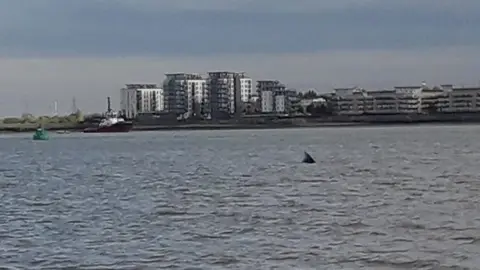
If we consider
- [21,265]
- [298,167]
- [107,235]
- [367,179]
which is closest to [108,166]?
[298,167]

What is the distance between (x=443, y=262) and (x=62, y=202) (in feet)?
59.8

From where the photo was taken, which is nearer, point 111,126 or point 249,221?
point 249,221

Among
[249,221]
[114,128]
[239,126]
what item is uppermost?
[249,221]

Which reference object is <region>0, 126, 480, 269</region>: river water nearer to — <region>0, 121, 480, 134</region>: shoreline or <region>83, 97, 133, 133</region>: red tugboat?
<region>83, 97, 133, 133</region>: red tugboat

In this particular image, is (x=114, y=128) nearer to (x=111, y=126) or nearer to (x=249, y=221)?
(x=111, y=126)

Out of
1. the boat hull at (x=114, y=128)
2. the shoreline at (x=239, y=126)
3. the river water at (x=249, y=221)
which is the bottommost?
the shoreline at (x=239, y=126)

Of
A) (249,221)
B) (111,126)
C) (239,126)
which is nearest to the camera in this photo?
(249,221)

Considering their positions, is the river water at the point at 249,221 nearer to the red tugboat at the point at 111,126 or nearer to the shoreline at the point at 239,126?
the red tugboat at the point at 111,126

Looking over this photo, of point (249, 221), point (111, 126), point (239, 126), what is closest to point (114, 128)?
point (111, 126)

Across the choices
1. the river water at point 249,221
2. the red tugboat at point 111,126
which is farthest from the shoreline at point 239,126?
the river water at point 249,221

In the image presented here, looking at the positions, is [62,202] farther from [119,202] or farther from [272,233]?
[272,233]

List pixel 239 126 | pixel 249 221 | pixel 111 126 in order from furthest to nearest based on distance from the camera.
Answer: pixel 239 126, pixel 111 126, pixel 249 221

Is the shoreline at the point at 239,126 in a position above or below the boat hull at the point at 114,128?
below

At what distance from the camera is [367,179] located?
41.3 metres
